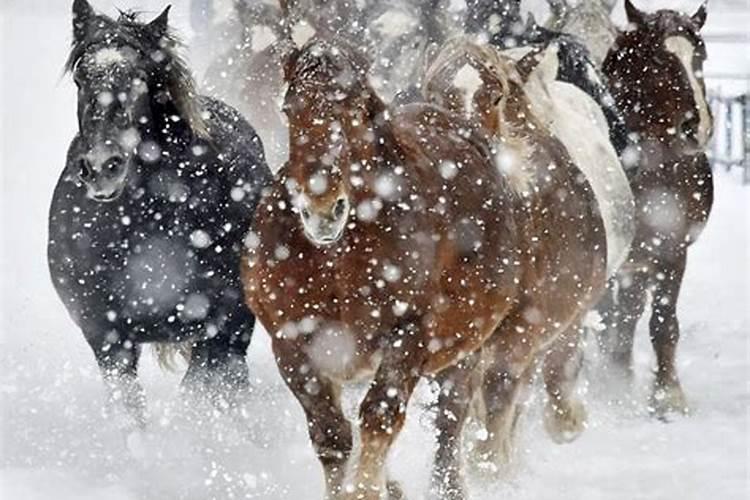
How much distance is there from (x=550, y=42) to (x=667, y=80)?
62cm

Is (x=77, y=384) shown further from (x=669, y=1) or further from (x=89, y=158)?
(x=669, y=1)

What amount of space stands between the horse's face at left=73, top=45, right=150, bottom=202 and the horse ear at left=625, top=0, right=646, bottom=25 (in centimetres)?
278

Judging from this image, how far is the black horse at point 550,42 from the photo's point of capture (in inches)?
274

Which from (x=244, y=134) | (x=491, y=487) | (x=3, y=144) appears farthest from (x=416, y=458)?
(x=3, y=144)

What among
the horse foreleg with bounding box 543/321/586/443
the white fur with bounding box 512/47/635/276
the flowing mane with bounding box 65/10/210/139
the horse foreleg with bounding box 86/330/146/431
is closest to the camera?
the flowing mane with bounding box 65/10/210/139

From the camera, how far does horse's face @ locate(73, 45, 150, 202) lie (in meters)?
5.32

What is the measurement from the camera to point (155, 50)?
5.64 metres

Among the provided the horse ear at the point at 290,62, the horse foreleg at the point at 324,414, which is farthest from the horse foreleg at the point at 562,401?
the horse ear at the point at 290,62

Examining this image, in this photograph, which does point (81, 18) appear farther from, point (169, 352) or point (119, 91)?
point (169, 352)

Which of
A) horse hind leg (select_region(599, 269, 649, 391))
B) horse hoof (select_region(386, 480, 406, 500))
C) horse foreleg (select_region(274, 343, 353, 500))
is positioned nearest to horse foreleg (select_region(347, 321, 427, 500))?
horse foreleg (select_region(274, 343, 353, 500))

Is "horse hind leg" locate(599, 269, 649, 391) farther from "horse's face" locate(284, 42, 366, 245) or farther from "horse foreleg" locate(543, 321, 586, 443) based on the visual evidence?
"horse's face" locate(284, 42, 366, 245)

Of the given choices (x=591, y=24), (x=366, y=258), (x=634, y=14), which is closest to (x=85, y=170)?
(x=366, y=258)

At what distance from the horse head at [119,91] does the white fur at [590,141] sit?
1.37 metres

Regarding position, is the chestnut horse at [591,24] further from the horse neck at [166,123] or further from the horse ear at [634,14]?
the horse neck at [166,123]
